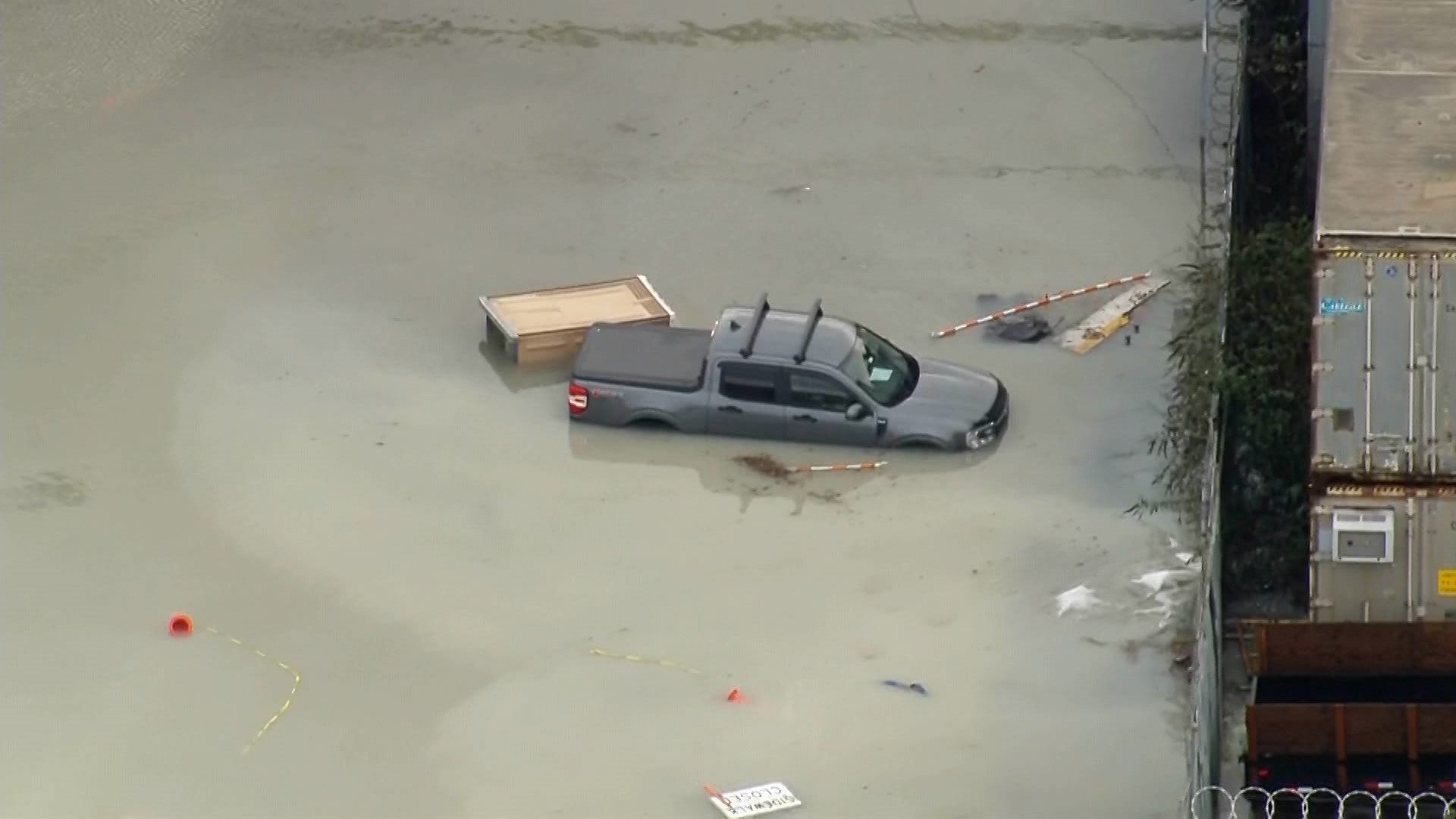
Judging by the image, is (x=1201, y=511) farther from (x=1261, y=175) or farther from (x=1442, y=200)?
(x=1261, y=175)

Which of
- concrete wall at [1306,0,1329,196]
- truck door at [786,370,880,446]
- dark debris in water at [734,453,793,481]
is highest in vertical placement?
concrete wall at [1306,0,1329,196]

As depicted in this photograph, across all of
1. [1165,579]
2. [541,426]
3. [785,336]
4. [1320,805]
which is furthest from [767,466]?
[1320,805]

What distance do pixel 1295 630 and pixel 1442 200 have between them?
3883mm

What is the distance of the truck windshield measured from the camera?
77.3 feet

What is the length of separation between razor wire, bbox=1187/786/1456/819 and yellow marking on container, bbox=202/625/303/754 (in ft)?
23.1

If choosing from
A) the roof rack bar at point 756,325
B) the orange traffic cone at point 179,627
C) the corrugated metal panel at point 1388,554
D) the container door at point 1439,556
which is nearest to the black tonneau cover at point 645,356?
the roof rack bar at point 756,325

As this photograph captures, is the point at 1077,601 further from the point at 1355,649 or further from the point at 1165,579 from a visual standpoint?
the point at 1355,649

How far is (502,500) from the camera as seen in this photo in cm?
2302

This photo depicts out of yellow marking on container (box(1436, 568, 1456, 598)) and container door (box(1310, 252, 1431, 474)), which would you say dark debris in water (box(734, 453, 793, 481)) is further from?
yellow marking on container (box(1436, 568, 1456, 598))

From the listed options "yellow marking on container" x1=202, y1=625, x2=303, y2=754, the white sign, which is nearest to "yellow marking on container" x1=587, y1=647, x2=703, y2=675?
the white sign

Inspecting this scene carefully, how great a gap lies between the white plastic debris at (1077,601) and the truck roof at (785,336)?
10.9 ft

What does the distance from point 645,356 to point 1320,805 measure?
8.58m

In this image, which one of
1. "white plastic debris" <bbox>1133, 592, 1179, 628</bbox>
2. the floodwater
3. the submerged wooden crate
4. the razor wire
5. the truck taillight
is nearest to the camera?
the razor wire

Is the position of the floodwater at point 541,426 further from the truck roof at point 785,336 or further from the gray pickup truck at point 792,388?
the truck roof at point 785,336
